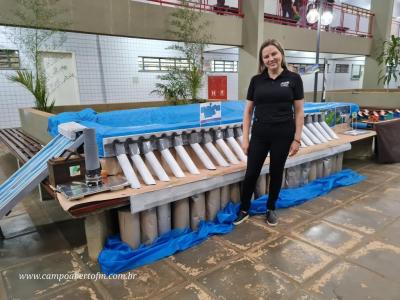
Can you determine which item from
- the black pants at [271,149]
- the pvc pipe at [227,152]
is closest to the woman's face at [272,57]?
the black pants at [271,149]

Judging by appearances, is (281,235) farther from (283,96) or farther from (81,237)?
(81,237)

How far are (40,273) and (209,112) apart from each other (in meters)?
1.73

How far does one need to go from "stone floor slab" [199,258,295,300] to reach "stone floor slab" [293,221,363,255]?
1.81 feet

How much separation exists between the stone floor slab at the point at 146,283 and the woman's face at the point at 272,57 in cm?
156

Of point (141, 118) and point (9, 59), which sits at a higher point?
point (9, 59)

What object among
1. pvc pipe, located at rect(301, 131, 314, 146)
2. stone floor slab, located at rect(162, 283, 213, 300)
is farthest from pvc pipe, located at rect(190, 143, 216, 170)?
pvc pipe, located at rect(301, 131, 314, 146)

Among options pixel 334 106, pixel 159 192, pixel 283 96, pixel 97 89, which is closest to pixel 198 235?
pixel 159 192

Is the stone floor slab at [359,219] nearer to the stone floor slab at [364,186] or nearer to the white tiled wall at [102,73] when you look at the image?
the stone floor slab at [364,186]

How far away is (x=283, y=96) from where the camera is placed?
6.79ft

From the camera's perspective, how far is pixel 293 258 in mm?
1981

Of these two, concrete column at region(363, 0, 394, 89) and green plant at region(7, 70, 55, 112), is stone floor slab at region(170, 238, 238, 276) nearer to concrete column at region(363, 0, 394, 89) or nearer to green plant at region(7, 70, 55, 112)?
green plant at region(7, 70, 55, 112)

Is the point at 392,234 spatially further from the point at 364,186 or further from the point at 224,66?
the point at 224,66

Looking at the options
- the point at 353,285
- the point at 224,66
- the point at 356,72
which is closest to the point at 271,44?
the point at 353,285

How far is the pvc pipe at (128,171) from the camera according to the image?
79.1 inches
